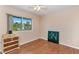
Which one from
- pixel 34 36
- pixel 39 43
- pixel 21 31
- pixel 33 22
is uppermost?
Answer: pixel 33 22

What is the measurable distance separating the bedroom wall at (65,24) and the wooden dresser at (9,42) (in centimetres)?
95

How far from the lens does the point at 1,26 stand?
Answer: 220cm

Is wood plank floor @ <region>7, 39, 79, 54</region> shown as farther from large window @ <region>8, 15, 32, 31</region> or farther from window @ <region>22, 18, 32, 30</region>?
large window @ <region>8, 15, 32, 31</region>

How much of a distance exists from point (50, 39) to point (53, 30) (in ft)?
1.56

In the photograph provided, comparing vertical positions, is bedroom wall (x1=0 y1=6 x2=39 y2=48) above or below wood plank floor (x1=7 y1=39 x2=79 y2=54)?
above

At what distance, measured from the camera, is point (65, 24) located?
3.33 metres

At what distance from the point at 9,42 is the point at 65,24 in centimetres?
218

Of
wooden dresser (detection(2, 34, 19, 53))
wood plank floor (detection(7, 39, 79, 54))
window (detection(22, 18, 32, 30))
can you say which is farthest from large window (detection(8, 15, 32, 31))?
wood plank floor (detection(7, 39, 79, 54))

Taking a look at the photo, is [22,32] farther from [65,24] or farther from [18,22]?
[65,24]

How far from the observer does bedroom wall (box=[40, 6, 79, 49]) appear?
301 cm

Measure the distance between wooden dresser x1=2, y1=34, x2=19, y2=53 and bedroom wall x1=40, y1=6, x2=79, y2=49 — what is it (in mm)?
950

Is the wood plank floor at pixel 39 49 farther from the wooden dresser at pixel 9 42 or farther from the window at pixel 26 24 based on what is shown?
the window at pixel 26 24
